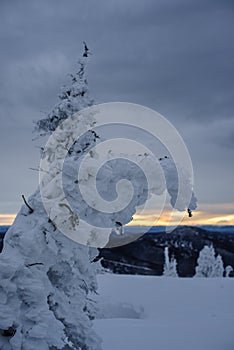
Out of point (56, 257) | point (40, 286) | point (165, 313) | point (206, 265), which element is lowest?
point (165, 313)

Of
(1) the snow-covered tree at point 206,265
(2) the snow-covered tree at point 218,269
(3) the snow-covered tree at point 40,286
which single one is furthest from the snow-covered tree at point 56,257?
(2) the snow-covered tree at point 218,269

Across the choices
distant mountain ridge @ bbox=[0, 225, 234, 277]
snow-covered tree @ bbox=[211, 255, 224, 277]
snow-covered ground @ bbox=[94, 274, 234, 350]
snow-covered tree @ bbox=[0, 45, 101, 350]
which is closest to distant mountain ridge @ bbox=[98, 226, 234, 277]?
distant mountain ridge @ bbox=[0, 225, 234, 277]

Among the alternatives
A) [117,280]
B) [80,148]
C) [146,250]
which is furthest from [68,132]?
[146,250]

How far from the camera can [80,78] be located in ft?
34.0

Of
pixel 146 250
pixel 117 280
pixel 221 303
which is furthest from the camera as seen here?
pixel 146 250

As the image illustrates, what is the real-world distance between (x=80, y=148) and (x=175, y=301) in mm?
11991

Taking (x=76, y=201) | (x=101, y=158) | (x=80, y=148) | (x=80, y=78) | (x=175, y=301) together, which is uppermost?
(x=80, y=78)

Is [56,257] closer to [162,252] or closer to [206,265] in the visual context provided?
[206,265]

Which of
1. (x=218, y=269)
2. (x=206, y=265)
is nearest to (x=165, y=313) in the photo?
(x=206, y=265)

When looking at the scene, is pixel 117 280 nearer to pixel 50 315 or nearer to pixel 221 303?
pixel 221 303

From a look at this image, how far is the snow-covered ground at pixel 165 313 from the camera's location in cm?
1150

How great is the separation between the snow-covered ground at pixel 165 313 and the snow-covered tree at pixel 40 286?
5.13 metres

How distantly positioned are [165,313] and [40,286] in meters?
13.3

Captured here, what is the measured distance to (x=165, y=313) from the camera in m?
17.2
